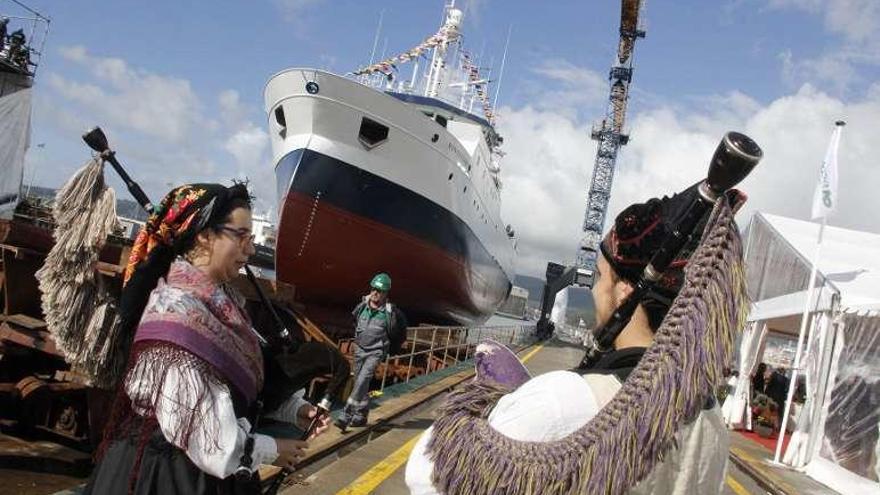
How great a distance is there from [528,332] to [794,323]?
2040cm

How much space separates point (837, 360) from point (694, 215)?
905 centimetres

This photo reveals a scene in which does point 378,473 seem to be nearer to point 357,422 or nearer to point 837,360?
point 357,422

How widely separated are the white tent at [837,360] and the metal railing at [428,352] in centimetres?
456

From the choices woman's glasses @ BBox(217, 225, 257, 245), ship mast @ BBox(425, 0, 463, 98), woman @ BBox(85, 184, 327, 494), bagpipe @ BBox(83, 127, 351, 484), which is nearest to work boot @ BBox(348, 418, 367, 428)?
bagpipe @ BBox(83, 127, 351, 484)

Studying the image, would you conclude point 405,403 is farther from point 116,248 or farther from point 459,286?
point 459,286

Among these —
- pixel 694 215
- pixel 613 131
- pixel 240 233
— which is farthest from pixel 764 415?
pixel 613 131

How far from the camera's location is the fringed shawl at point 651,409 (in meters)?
1.10

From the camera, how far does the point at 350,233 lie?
14.0 metres

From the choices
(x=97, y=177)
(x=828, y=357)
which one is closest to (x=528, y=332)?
(x=828, y=357)

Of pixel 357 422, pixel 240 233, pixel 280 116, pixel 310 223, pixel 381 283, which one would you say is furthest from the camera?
pixel 280 116

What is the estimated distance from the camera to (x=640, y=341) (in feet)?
4.65

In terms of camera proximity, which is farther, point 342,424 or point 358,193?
point 358,193

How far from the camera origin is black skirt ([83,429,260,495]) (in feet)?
5.90

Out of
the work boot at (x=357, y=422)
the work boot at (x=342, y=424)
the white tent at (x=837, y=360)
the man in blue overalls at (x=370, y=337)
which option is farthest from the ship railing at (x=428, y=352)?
the white tent at (x=837, y=360)
